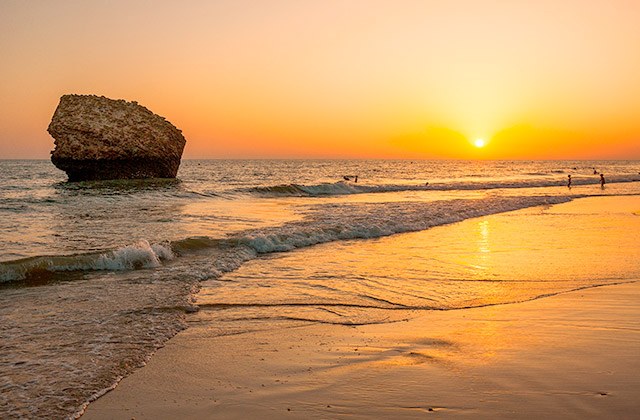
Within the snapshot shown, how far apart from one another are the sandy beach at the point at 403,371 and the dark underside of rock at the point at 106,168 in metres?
36.2

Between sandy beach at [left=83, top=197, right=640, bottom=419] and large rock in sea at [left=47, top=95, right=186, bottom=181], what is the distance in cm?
3583

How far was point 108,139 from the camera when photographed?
39.3 meters

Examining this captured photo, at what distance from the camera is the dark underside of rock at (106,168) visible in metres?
39.7

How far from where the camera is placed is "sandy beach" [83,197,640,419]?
425 cm

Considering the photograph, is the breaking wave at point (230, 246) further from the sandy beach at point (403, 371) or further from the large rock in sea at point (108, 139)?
the large rock in sea at point (108, 139)

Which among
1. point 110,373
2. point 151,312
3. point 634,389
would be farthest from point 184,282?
point 634,389

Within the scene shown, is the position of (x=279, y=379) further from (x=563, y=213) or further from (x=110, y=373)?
(x=563, y=213)

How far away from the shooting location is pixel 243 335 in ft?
20.8

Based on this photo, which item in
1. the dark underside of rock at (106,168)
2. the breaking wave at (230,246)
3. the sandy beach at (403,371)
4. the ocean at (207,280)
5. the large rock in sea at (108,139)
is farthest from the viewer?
the dark underside of rock at (106,168)

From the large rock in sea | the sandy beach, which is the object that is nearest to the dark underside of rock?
the large rock in sea

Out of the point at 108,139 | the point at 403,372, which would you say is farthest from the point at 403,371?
the point at 108,139

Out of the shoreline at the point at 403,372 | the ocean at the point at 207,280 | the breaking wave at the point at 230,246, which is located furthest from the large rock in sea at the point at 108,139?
the shoreline at the point at 403,372

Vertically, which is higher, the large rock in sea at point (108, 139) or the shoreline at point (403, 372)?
the large rock in sea at point (108, 139)

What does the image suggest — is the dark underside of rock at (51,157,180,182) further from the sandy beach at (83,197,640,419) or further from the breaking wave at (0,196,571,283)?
the sandy beach at (83,197,640,419)
